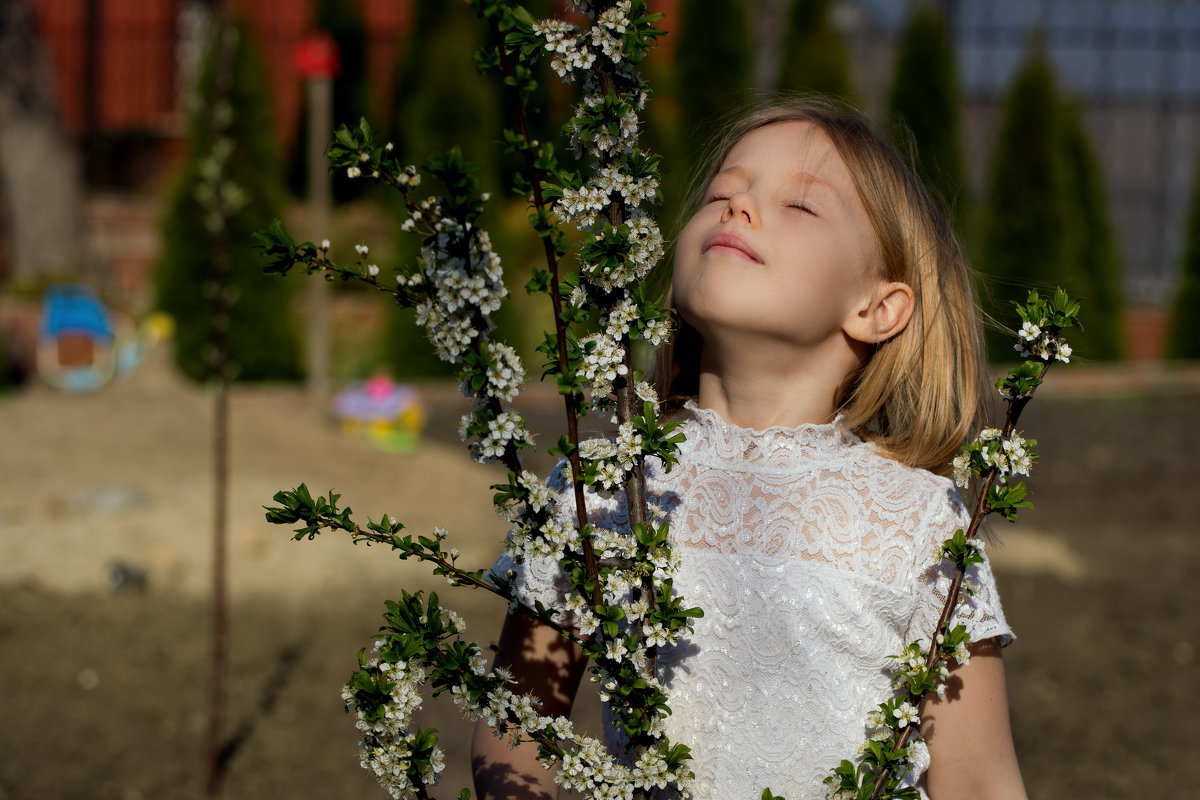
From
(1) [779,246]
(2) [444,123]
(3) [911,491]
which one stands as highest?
(1) [779,246]

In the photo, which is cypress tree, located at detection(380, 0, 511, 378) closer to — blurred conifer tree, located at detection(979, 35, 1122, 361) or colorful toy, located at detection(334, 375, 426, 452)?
colorful toy, located at detection(334, 375, 426, 452)

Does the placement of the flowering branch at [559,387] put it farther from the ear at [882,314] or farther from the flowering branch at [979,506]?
the ear at [882,314]

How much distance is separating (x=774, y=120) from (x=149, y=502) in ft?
17.6

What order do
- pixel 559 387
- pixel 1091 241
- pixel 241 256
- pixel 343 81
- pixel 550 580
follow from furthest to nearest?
pixel 343 81 < pixel 1091 241 < pixel 241 256 < pixel 550 580 < pixel 559 387

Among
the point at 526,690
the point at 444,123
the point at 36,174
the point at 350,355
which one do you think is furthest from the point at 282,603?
the point at 36,174

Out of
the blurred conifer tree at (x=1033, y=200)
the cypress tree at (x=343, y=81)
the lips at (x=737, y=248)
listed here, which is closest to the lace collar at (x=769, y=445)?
the lips at (x=737, y=248)

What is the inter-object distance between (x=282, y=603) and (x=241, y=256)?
16.1ft

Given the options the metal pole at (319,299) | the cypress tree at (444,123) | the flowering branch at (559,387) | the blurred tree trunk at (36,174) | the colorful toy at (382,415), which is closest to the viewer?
the flowering branch at (559,387)

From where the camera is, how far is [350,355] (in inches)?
429

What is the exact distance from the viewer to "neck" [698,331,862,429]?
162 cm

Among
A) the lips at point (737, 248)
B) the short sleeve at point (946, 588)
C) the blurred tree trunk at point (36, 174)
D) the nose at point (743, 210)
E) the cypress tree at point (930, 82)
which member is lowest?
the blurred tree trunk at point (36, 174)

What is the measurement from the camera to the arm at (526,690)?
1497 mm

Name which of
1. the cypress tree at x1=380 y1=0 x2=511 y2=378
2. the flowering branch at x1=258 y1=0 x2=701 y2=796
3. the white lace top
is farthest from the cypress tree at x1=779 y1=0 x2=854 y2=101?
the flowering branch at x1=258 y1=0 x2=701 y2=796

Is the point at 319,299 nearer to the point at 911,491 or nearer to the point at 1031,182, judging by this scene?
the point at 1031,182
